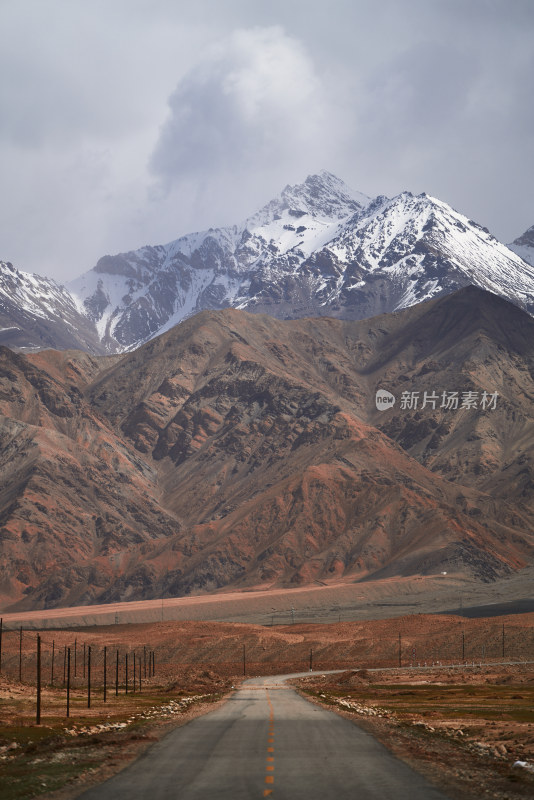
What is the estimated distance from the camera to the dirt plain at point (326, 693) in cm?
3145

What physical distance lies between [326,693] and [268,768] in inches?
2217

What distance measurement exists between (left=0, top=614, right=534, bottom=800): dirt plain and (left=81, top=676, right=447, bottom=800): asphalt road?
1.01 meters

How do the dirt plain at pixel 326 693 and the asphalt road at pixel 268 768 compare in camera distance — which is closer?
the asphalt road at pixel 268 768

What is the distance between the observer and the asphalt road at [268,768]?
26.0 metres

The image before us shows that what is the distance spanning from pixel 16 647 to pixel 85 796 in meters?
143

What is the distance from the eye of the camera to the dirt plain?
31453 millimetres

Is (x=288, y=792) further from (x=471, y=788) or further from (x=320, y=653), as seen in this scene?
(x=320, y=653)

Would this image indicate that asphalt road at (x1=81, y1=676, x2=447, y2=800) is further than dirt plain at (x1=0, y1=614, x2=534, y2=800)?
No

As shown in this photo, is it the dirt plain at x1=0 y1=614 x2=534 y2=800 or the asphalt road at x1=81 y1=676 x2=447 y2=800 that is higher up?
the asphalt road at x1=81 y1=676 x2=447 y2=800

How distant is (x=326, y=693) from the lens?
84.9 m

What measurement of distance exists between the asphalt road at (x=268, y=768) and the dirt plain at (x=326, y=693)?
1010 mm

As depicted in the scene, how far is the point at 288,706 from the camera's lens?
64.4 metres

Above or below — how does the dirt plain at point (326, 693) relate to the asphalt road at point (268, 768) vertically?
below

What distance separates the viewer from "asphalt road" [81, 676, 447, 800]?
2600 cm
